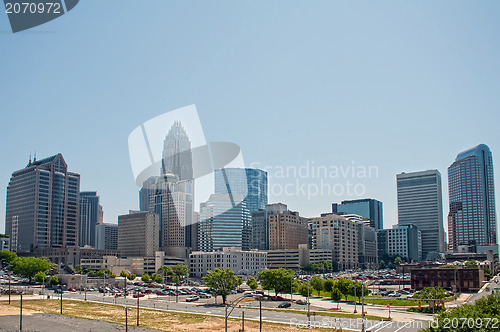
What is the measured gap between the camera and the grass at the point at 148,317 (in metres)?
48.6

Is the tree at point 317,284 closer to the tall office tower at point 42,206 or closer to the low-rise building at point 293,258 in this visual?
the low-rise building at point 293,258

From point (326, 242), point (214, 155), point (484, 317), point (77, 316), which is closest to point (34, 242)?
point (326, 242)

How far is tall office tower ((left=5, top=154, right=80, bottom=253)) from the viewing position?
542ft

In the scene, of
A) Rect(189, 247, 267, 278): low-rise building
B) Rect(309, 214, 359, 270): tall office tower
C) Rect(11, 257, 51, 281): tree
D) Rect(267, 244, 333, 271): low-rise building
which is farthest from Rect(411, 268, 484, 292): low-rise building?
Rect(309, 214, 359, 270): tall office tower

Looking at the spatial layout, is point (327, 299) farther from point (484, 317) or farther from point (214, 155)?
point (484, 317)

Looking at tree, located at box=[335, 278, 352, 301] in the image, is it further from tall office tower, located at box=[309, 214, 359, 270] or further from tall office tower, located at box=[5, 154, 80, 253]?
tall office tower, located at box=[5, 154, 80, 253]

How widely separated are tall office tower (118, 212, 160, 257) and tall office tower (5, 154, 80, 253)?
24.2 meters

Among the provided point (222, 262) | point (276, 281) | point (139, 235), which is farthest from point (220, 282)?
point (139, 235)

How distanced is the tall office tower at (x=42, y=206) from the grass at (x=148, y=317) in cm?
10164

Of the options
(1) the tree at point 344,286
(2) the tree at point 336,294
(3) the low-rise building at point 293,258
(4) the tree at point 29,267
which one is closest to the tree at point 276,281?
(2) the tree at point 336,294

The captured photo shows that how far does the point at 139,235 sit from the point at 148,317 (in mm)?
139894

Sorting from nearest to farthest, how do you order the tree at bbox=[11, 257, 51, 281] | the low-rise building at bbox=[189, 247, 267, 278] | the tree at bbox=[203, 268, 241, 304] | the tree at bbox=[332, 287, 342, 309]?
the tree at bbox=[203, 268, 241, 304] < the tree at bbox=[332, 287, 342, 309] < the tree at bbox=[11, 257, 51, 281] < the low-rise building at bbox=[189, 247, 267, 278]

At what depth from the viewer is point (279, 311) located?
200 feet

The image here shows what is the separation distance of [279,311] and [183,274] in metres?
70.7
